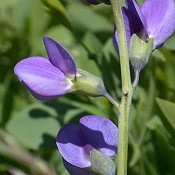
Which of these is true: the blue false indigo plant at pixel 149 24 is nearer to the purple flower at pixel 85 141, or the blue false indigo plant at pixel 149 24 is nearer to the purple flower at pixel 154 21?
the purple flower at pixel 154 21

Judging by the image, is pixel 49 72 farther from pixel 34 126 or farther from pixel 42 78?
pixel 34 126

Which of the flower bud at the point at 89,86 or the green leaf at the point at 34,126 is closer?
the flower bud at the point at 89,86

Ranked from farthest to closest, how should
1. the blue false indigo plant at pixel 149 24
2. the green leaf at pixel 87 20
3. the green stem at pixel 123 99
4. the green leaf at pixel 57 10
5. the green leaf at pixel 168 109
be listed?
the green leaf at pixel 87 20 → the green leaf at pixel 57 10 → the green leaf at pixel 168 109 → the blue false indigo plant at pixel 149 24 → the green stem at pixel 123 99

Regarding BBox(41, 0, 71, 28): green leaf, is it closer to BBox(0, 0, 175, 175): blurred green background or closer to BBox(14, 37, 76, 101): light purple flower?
BBox(0, 0, 175, 175): blurred green background

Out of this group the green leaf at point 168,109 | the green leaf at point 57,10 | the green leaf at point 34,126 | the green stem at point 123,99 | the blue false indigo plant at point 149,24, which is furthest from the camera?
the green leaf at point 34,126

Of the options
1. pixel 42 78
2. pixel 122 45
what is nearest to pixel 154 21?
pixel 122 45

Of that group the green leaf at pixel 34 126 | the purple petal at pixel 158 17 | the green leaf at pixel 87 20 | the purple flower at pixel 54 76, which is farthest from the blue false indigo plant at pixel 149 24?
the green leaf at pixel 87 20

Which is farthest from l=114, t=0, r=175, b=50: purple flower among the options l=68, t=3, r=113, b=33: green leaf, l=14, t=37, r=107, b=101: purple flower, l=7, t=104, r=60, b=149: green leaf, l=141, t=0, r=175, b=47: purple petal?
→ l=68, t=3, r=113, b=33: green leaf
